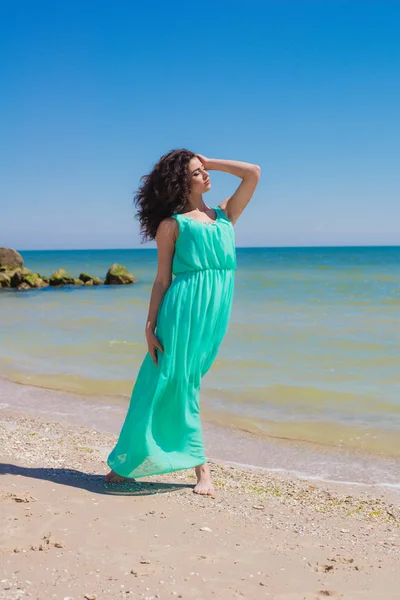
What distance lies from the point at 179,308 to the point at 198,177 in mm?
894

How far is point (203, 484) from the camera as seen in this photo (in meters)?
4.52

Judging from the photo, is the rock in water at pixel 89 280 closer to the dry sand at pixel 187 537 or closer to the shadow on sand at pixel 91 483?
the dry sand at pixel 187 537

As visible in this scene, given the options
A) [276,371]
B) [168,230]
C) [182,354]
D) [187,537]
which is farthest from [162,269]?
Result: [276,371]

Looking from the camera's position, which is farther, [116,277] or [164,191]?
[116,277]

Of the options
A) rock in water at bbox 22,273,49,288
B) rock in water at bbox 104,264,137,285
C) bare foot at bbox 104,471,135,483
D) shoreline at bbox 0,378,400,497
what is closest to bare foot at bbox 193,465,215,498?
bare foot at bbox 104,471,135,483

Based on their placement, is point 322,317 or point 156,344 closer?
point 156,344

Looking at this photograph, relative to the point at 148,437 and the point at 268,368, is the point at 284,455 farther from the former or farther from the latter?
the point at 268,368

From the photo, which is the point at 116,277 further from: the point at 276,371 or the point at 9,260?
the point at 276,371

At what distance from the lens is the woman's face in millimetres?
4316

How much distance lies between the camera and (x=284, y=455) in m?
6.22

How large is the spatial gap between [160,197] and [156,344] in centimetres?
99

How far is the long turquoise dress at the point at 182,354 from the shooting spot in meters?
4.29

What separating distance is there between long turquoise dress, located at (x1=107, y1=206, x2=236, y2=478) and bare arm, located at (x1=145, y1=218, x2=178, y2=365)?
0.04 m

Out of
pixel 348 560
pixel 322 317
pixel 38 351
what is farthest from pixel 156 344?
pixel 322 317
